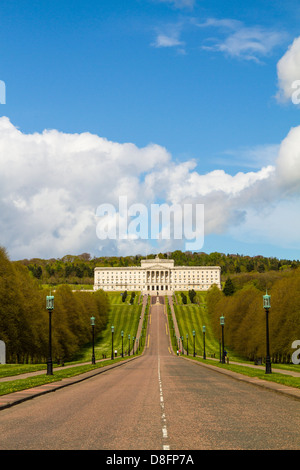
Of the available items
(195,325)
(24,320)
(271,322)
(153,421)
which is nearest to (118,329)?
(195,325)

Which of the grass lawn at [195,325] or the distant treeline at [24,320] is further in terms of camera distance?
the grass lawn at [195,325]

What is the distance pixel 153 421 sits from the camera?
1334 cm

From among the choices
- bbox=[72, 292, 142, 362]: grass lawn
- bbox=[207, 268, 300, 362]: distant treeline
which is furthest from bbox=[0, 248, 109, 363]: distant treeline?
bbox=[207, 268, 300, 362]: distant treeline

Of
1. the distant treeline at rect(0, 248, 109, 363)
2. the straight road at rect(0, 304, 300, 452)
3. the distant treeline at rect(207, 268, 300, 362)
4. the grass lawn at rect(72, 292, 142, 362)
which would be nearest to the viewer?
the straight road at rect(0, 304, 300, 452)

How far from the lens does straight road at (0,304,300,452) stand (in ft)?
34.0

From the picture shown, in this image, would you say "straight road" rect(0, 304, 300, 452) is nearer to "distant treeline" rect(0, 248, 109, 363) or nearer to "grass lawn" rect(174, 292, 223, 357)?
"distant treeline" rect(0, 248, 109, 363)

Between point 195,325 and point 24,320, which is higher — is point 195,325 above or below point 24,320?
below

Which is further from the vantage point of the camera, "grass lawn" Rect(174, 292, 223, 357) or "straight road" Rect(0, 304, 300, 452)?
"grass lawn" Rect(174, 292, 223, 357)

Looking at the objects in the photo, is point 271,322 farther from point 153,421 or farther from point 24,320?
point 153,421

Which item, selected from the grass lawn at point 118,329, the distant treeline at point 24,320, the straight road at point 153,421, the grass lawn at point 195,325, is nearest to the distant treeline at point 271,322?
the grass lawn at point 195,325

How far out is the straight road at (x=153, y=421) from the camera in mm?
10359

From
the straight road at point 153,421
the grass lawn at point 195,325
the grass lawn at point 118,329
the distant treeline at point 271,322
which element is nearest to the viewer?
the straight road at point 153,421

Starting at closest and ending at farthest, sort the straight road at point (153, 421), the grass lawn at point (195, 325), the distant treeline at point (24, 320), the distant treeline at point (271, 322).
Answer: the straight road at point (153, 421) → the distant treeline at point (24, 320) → the distant treeline at point (271, 322) → the grass lawn at point (195, 325)

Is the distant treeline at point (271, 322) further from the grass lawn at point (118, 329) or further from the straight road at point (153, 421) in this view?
the straight road at point (153, 421)
